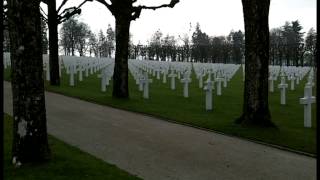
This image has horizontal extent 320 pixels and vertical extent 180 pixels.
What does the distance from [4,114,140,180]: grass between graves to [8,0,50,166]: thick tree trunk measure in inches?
10.2

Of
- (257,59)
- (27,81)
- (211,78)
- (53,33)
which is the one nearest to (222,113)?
(257,59)

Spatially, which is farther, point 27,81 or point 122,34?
point 122,34

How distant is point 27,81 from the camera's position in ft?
22.9

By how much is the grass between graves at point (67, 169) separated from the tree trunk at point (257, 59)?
185 inches

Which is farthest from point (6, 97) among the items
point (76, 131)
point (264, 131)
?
point (264, 131)

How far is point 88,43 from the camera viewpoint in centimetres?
9775

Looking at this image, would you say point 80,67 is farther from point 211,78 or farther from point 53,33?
point 211,78

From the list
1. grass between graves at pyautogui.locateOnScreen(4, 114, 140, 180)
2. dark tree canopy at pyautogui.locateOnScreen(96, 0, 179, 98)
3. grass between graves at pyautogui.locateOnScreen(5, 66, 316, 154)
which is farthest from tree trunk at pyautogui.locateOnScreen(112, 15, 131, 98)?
grass between graves at pyautogui.locateOnScreen(4, 114, 140, 180)

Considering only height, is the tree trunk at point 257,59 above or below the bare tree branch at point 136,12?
below

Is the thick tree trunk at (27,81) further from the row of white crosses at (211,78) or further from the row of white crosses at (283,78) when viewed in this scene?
the row of white crosses at (283,78)

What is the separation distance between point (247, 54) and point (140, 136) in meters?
3.17

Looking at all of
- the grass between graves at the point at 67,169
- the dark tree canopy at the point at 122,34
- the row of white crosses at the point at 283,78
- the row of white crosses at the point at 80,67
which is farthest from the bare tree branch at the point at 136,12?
the grass between graves at the point at 67,169

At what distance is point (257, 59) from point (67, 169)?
5.84m

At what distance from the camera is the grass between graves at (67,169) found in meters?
6.58
